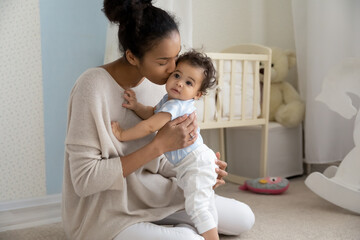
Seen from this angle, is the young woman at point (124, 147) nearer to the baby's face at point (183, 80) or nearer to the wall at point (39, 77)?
the baby's face at point (183, 80)

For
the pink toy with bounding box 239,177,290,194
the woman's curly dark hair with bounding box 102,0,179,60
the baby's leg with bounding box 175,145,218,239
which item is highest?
the woman's curly dark hair with bounding box 102,0,179,60

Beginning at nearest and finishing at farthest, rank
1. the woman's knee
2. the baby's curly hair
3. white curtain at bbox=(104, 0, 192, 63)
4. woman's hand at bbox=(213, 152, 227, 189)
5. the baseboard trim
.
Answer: the baby's curly hair, woman's hand at bbox=(213, 152, 227, 189), the woman's knee, the baseboard trim, white curtain at bbox=(104, 0, 192, 63)

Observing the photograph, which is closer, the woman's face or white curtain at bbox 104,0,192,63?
the woman's face

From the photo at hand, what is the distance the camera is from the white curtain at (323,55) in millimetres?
2498

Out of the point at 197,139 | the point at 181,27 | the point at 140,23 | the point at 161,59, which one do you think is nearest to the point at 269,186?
the point at 181,27

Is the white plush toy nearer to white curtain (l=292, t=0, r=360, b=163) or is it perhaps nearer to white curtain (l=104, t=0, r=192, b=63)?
white curtain (l=292, t=0, r=360, b=163)

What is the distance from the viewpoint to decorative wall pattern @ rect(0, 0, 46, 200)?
2.17 meters

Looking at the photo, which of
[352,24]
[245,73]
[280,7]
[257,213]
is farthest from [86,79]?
[280,7]

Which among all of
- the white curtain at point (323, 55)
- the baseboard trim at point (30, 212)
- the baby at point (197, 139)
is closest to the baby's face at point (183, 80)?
the baby at point (197, 139)

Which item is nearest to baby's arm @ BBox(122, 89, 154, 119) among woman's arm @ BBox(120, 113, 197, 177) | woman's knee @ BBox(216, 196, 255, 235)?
woman's arm @ BBox(120, 113, 197, 177)

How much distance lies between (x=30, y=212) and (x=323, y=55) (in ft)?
6.18

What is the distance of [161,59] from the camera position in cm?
126

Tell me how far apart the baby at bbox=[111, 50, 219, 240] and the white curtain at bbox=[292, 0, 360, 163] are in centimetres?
144

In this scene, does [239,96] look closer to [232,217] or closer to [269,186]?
A: [269,186]
